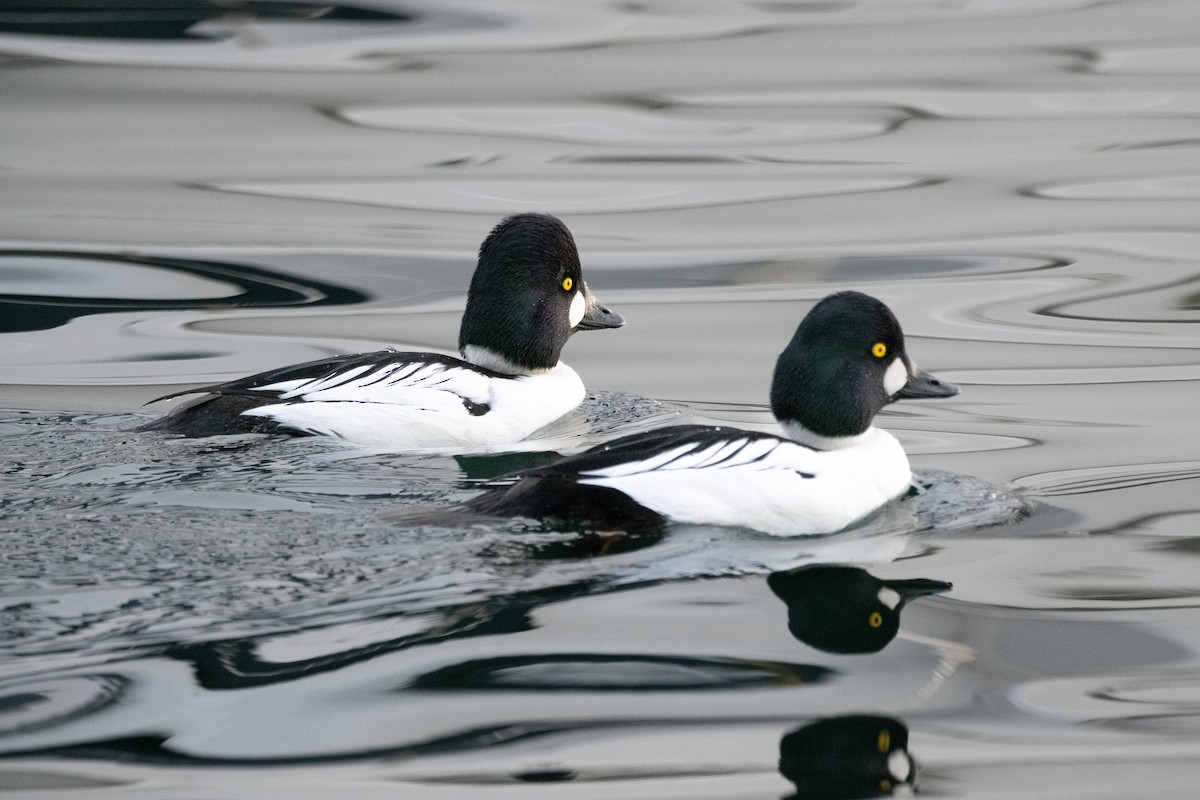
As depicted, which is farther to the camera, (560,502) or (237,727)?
(560,502)

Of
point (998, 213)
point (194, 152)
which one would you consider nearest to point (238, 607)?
point (998, 213)

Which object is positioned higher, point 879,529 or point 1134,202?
point 1134,202

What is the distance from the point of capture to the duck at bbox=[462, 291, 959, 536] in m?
5.81

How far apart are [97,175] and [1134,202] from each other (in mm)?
8122

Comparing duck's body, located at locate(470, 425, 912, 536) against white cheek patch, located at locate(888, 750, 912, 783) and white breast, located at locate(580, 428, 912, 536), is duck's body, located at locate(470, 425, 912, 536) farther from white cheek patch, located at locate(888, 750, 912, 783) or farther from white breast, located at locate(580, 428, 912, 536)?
white cheek patch, located at locate(888, 750, 912, 783)

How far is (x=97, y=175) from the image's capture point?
528 inches

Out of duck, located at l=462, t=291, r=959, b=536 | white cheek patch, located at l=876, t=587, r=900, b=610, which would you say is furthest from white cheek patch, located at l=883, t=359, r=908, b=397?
white cheek patch, located at l=876, t=587, r=900, b=610

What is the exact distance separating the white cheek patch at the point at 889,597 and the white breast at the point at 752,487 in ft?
1.85

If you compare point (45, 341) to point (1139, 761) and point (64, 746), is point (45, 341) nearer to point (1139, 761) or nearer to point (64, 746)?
point (64, 746)

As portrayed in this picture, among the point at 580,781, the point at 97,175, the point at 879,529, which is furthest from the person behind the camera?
the point at 97,175

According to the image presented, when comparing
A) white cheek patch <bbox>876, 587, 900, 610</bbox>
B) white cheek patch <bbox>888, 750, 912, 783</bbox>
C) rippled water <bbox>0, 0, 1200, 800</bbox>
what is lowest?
white cheek patch <bbox>888, 750, 912, 783</bbox>

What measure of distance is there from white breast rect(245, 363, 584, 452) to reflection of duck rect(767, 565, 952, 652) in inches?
93.4

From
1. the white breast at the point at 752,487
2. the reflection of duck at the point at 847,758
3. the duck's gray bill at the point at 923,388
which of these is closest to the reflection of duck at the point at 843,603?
the white breast at the point at 752,487

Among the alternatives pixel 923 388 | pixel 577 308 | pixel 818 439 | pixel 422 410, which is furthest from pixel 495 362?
pixel 923 388
